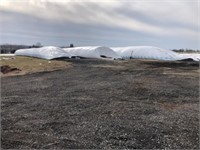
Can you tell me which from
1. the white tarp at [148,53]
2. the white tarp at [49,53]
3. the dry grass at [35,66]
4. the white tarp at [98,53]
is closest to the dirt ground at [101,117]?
the dry grass at [35,66]

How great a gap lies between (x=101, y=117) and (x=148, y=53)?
23.7 metres

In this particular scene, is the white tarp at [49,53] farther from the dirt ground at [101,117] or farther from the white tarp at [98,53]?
the dirt ground at [101,117]

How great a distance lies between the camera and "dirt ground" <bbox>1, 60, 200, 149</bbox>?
536 centimetres

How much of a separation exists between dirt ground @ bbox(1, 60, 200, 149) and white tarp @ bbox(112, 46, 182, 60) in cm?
1757

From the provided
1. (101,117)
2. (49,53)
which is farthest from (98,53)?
(101,117)

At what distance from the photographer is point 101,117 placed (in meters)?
6.88

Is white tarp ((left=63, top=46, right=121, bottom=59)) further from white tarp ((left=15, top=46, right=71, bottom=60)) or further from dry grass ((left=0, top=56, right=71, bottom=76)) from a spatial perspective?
dry grass ((left=0, top=56, right=71, bottom=76))

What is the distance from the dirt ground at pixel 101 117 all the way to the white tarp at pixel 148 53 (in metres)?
17.6

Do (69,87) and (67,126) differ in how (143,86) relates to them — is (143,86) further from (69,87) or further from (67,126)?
(67,126)

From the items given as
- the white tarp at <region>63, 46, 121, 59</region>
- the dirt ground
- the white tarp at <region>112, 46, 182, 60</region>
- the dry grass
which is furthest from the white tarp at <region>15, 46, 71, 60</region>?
the dirt ground

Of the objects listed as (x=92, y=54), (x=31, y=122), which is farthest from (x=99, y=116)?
(x=92, y=54)

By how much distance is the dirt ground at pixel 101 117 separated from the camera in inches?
211

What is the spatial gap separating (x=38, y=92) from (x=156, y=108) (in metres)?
4.56

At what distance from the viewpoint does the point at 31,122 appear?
21.6 ft
